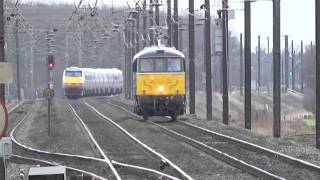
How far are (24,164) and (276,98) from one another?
12838 millimetres

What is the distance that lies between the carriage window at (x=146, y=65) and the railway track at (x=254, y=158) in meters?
7.13

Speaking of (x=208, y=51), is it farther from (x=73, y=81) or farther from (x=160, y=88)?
(x=73, y=81)

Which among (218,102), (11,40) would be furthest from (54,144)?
(11,40)

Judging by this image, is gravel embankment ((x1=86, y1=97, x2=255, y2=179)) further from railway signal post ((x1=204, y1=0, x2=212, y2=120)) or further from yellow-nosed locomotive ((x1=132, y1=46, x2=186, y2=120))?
railway signal post ((x1=204, y1=0, x2=212, y2=120))

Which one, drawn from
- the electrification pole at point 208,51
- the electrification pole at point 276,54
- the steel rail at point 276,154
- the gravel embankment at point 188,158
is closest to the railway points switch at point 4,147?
the gravel embankment at point 188,158

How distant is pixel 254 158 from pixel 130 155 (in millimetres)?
3728

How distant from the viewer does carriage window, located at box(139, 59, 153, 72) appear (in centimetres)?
3434

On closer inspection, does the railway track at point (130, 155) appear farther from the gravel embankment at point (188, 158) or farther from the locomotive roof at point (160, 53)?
the locomotive roof at point (160, 53)

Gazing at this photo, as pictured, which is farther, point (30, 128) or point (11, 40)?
point (11, 40)

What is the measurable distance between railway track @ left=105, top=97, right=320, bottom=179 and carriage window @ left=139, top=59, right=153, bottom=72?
713 cm

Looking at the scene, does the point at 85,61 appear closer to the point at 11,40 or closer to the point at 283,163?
the point at 11,40

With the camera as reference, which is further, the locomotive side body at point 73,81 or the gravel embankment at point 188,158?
the locomotive side body at point 73,81

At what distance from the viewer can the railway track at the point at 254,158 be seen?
1538 centimetres

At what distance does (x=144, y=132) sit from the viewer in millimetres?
28922
